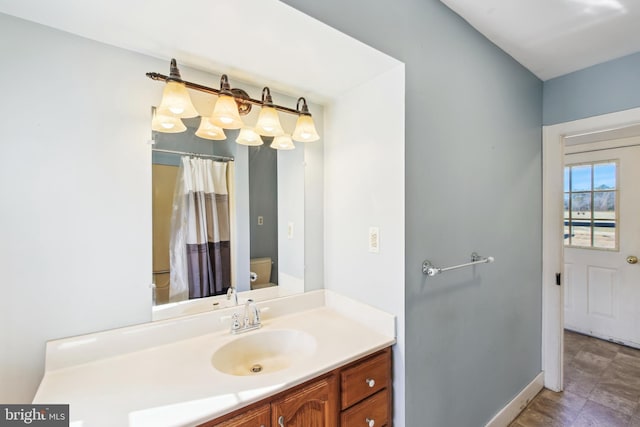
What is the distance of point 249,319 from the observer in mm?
1371

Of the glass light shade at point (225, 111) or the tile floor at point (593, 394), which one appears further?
the tile floor at point (593, 394)

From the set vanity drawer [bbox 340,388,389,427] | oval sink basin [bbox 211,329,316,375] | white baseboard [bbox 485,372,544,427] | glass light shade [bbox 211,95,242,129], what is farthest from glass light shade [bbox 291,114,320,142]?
white baseboard [bbox 485,372,544,427]

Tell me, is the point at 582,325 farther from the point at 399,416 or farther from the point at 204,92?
the point at 204,92

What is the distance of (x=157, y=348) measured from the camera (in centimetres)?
117

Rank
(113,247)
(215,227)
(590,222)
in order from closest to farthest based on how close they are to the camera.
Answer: (113,247) → (215,227) → (590,222)

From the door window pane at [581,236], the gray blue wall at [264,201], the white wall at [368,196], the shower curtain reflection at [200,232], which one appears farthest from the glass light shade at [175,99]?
the door window pane at [581,236]

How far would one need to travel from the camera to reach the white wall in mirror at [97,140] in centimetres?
95

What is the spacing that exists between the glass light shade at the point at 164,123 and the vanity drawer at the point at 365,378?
1.30 meters

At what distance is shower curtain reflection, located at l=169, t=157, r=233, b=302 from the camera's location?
1300 millimetres

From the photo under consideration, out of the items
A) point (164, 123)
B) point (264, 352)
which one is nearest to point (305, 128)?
point (164, 123)

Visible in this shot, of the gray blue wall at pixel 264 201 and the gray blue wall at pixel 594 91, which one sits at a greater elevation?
the gray blue wall at pixel 594 91

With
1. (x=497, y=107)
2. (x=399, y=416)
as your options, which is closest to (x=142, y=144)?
(x=399, y=416)

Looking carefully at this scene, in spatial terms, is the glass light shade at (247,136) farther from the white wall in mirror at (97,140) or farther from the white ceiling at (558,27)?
the white ceiling at (558,27)

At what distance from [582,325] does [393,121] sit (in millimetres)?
3495
